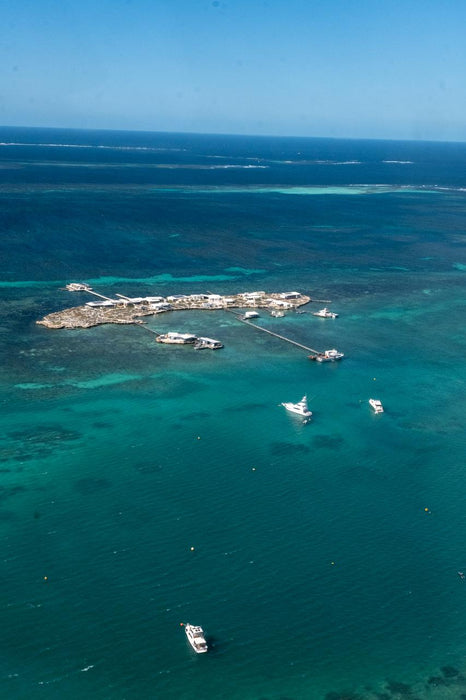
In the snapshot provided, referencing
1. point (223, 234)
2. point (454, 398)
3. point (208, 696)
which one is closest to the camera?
point (208, 696)

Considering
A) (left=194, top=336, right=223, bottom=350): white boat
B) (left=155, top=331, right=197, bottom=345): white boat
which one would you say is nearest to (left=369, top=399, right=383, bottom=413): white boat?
(left=194, top=336, right=223, bottom=350): white boat

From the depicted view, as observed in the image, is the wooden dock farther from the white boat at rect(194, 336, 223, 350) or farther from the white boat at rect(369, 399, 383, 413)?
the white boat at rect(369, 399, 383, 413)

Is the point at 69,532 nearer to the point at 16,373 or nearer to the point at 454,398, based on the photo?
the point at 16,373

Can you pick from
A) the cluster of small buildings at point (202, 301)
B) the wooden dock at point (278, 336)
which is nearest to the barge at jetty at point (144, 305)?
the cluster of small buildings at point (202, 301)

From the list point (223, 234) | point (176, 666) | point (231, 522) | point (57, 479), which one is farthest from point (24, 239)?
point (176, 666)

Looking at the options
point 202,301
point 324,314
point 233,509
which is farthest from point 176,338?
point 233,509

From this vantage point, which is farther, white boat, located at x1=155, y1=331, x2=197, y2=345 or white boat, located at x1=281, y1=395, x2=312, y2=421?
white boat, located at x1=155, y1=331, x2=197, y2=345

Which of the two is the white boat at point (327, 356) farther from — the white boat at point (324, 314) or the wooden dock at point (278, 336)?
the white boat at point (324, 314)
